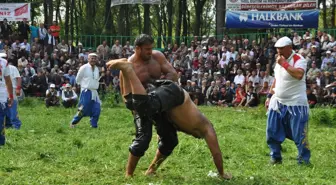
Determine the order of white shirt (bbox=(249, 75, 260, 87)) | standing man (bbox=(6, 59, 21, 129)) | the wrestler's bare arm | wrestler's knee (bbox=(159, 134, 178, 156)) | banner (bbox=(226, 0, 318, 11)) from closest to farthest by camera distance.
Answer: the wrestler's bare arm
wrestler's knee (bbox=(159, 134, 178, 156))
standing man (bbox=(6, 59, 21, 129))
white shirt (bbox=(249, 75, 260, 87))
banner (bbox=(226, 0, 318, 11))

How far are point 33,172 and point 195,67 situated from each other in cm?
1838

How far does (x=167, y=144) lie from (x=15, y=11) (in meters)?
23.8

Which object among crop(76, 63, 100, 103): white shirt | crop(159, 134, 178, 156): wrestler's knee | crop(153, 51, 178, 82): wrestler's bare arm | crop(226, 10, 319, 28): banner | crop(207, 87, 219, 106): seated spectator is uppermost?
crop(226, 10, 319, 28): banner

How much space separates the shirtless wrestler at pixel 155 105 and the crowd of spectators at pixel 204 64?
552 inches

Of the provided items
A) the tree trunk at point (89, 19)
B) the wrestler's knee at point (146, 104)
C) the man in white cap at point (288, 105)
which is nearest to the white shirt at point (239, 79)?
the tree trunk at point (89, 19)

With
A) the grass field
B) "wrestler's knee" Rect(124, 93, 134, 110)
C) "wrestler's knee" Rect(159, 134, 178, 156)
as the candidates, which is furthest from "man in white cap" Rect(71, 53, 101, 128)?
"wrestler's knee" Rect(124, 93, 134, 110)

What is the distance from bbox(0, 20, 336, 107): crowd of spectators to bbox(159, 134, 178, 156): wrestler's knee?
45.3ft

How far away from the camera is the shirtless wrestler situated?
22.2ft

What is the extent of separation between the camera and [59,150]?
9.84 m

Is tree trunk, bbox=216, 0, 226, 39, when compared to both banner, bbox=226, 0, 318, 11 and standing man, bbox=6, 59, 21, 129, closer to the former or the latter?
banner, bbox=226, 0, 318, 11

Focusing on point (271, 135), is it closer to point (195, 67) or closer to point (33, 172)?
point (33, 172)

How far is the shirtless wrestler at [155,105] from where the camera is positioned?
6.76 meters

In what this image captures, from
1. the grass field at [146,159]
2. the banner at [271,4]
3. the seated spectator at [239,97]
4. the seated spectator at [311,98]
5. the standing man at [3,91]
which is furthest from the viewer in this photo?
the banner at [271,4]

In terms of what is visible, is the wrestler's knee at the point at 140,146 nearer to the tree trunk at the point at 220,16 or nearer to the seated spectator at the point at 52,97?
the seated spectator at the point at 52,97
